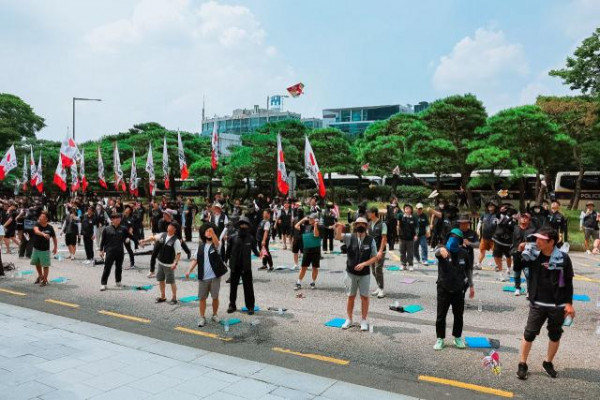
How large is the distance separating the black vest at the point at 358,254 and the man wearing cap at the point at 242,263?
2002mm

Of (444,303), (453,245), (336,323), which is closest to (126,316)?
(336,323)

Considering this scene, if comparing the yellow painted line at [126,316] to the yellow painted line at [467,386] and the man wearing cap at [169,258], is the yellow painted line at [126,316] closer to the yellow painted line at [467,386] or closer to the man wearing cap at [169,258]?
the man wearing cap at [169,258]

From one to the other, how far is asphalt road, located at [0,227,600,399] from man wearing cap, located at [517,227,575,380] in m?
0.45

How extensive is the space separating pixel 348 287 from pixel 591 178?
35.8 m

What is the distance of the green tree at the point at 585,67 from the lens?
25.1 meters

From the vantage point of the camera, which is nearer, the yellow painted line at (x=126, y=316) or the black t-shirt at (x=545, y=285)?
the black t-shirt at (x=545, y=285)

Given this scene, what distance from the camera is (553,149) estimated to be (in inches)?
1045

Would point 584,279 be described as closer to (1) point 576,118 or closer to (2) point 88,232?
(2) point 88,232

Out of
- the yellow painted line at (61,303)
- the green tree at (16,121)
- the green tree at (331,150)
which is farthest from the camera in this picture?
the green tree at (16,121)

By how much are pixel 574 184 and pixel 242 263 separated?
37282mm

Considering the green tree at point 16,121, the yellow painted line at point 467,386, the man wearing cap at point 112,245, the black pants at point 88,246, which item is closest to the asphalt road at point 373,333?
the yellow painted line at point 467,386

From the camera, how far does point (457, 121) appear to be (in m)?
28.9

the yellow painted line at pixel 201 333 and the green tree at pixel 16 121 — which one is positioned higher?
the green tree at pixel 16 121

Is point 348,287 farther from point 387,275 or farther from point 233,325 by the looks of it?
point 387,275
